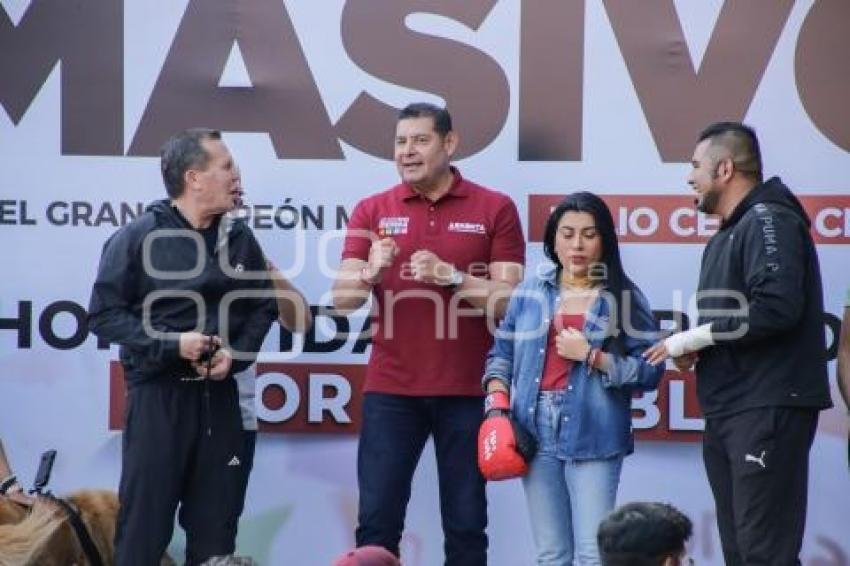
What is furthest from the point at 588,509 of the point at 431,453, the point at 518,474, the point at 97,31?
the point at 97,31

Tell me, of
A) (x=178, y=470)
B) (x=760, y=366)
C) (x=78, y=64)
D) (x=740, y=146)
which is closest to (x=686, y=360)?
(x=760, y=366)

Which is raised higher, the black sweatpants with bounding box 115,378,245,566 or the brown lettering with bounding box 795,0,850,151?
the brown lettering with bounding box 795,0,850,151

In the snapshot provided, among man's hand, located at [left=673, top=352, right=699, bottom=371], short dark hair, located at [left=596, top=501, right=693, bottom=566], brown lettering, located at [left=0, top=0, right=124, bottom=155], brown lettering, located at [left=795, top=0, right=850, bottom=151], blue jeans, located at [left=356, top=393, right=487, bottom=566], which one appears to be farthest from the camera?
brown lettering, located at [left=0, top=0, right=124, bottom=155]

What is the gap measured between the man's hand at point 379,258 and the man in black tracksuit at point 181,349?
41 cm

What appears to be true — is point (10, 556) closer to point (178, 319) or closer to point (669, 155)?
point (178, 319)

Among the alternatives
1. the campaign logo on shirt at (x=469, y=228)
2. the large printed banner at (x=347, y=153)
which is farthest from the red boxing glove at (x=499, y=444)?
the large printed banner at (x=347, y=153)

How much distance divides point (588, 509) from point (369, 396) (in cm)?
95

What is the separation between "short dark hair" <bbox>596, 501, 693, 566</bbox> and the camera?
360cm

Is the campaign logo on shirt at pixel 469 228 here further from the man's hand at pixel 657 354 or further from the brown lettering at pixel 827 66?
the brown lettering at pixel 827 66

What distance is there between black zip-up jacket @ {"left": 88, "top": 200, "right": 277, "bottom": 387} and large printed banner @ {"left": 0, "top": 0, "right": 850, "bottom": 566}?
0.87 meters

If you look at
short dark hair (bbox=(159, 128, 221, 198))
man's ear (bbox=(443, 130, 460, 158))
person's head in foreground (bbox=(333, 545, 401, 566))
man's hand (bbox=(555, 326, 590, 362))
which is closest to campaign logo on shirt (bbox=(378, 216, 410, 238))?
man's ear (bbox=(443, 130, 460, 158))

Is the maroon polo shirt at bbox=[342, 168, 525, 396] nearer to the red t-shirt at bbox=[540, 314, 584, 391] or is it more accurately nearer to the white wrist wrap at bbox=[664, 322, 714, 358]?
the red t-shirt at bbox=[540, 314, 584, 391]

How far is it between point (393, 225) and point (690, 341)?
1246mm

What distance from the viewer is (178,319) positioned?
18.1ft
